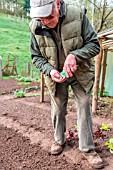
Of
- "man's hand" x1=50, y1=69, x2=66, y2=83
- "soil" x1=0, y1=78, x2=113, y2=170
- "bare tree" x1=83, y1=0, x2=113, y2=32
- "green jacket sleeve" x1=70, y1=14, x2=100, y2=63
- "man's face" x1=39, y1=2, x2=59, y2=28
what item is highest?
"bare tree" x1=83, y1=0, x2=113, y2=32

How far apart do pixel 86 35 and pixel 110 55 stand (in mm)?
6092

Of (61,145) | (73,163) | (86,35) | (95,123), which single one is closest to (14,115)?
(95,123)

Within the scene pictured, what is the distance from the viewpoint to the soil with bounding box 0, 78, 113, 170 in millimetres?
2434

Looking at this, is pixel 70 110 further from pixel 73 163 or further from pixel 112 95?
pixel 112 95

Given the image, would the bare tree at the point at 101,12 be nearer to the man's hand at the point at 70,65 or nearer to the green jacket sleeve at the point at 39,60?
the green jacket sleeve at the point at 39,60

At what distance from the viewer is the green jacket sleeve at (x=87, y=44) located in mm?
2045

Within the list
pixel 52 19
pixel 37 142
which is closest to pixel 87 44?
pixel 52 19

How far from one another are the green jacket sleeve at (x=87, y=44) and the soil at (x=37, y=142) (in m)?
1.26

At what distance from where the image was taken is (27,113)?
4.64 metres

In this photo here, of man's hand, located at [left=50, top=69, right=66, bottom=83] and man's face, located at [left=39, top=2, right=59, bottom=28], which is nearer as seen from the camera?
man's face, located at [left=39, top=2, right=59, bottom=28]

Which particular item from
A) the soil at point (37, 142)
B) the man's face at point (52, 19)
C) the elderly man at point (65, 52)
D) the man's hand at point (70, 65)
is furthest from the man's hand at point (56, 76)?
the soil at point (37, 142)

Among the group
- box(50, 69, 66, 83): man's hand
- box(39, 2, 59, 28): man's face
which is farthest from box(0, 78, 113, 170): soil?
box(39, 2, 59, 28): man's face

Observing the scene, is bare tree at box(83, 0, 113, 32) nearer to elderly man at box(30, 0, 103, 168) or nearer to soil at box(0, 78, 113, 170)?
soil at box(0, 78, 113, 170)

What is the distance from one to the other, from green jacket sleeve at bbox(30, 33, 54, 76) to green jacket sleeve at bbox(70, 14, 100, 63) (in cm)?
35
